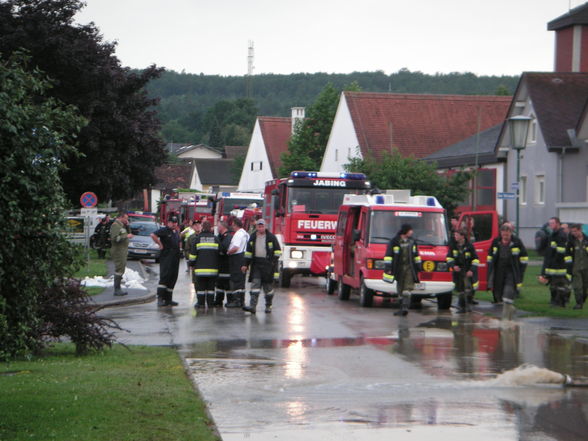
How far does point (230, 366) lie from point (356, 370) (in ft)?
5.03

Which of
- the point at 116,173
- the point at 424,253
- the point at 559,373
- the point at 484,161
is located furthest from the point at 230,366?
the point at 484,161

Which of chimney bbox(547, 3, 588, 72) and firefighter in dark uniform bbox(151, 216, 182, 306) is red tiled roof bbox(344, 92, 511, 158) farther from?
firefighter in dark uniform bbox(151, 216, 182, 306)

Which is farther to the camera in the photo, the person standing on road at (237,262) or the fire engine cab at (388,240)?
the fire engine cab at (388,240)

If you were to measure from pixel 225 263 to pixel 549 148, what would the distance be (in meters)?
25.8

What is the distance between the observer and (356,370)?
39.2ft

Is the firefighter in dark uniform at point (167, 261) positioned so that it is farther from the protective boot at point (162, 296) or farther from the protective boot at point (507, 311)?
the protective boot at point (507, 311)

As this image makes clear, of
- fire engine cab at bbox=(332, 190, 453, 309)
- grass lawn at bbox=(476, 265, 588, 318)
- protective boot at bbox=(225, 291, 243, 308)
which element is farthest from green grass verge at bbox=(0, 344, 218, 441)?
grass lawn at bbox=(476, 265, 588, 318)

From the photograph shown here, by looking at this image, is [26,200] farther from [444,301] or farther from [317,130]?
[317,130]

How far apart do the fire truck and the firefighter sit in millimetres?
7135

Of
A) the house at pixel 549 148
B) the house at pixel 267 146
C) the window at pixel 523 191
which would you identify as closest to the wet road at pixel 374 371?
the house at pixel 549 148

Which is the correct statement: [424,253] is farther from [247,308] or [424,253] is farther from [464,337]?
[464,337]

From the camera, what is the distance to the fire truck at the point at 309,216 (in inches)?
1056

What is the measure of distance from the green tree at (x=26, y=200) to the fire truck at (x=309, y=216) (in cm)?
1857

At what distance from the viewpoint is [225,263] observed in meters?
20.7
